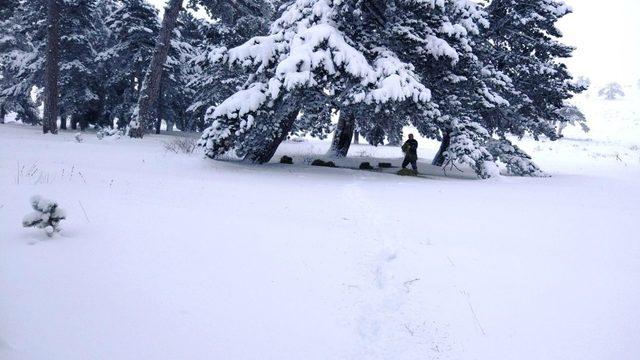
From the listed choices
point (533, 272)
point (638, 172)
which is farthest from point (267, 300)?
point (638, 172)

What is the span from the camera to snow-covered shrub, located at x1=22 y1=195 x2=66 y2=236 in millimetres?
3797

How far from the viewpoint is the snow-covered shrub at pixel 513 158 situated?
12758 mm

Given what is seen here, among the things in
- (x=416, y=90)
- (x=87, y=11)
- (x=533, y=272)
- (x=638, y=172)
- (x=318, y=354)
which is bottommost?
(x=318, y=354)

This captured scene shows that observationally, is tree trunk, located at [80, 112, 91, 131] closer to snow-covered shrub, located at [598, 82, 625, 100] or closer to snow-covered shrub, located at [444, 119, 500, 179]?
snow-covered shrub, located at [444, 119, 500, 179]

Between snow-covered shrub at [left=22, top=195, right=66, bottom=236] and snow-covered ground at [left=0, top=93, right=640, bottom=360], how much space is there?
0.48ft

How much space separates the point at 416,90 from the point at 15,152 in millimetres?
8999

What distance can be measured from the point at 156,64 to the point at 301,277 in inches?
550

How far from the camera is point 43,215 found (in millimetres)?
3855

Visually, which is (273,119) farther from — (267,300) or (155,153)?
(267,300)

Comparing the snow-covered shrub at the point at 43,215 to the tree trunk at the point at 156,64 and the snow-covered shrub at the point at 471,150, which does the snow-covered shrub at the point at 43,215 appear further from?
the tree trunk at the point at 156,64

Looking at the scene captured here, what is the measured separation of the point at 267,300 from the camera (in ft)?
11.4

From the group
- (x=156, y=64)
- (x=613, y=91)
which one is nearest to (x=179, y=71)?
(x=156, y=64)

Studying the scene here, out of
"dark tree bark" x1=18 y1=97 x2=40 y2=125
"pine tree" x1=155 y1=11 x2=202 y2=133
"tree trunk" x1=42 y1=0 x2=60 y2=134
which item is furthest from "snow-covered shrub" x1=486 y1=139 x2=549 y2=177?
"dark tree bark" x1=18 y1=97 x2=40 y2=125

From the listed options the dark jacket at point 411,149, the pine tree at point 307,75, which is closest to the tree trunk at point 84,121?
the pine tree at point 307,75
